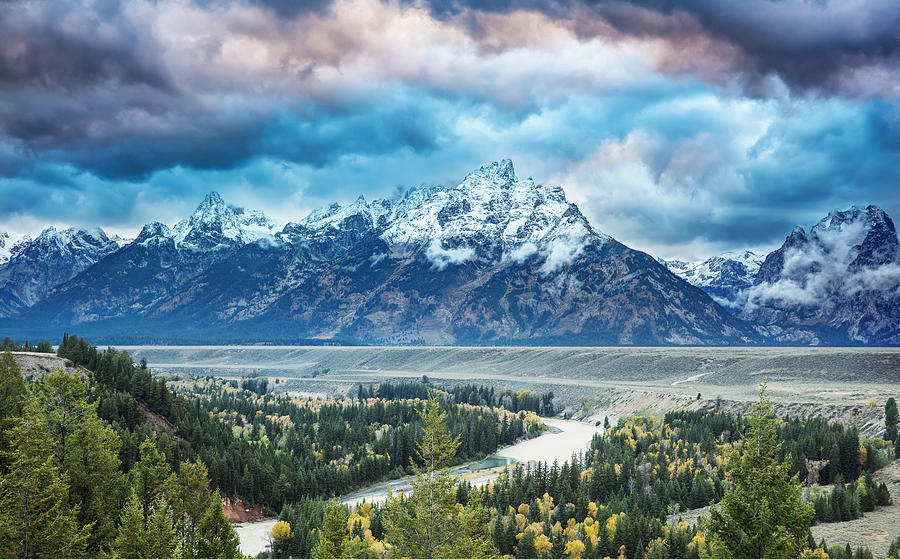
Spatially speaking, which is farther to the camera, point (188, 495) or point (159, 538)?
point (188, 495)

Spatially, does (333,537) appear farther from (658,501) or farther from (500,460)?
(500,460)

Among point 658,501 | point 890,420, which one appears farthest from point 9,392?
point 890,420

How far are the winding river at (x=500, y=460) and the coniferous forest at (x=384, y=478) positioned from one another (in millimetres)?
3290

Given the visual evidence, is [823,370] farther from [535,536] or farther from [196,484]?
[196,484]

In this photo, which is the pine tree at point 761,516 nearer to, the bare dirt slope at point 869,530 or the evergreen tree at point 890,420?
the bare dirt slope at point 869,530

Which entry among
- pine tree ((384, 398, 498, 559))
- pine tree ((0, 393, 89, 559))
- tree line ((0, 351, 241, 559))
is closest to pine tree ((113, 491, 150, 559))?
tree line ((0, 351, 241, 559))

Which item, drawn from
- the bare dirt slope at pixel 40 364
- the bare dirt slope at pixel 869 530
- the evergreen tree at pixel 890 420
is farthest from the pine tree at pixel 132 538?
the evergreen tree at pixel 890 420

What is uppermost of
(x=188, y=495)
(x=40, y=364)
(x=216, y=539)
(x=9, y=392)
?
(x=40, y=364)

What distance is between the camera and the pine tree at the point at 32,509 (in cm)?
3225

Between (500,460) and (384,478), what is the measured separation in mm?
22732

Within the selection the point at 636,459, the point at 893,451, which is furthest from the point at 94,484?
the point at 893,451

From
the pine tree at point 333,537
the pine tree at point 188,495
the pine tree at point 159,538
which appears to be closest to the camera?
the pine tree at point 159,538

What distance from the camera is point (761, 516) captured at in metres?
29.6

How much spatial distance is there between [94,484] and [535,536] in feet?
131
